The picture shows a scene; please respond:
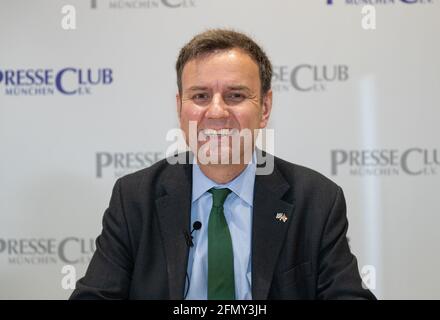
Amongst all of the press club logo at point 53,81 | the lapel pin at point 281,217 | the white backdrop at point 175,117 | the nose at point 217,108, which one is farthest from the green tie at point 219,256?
the press club logo at point 53,81

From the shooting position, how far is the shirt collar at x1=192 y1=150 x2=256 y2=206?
203cm

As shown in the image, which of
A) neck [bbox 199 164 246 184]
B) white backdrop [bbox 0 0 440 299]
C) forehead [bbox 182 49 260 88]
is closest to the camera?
forehead [bbox 182 49 260 88]

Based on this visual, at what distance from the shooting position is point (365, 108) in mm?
3244

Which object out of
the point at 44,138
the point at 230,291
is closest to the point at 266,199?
the point at 230,291

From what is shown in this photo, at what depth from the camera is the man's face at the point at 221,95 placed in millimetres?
1943

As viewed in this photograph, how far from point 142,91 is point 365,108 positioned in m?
1.47

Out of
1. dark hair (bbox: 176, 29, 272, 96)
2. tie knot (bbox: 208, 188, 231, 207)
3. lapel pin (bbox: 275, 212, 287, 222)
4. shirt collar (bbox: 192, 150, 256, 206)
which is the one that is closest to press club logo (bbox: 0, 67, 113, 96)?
dark hair (bbox: 176, 29, 272, 96)

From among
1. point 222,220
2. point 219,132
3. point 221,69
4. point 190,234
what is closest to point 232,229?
point 222,220

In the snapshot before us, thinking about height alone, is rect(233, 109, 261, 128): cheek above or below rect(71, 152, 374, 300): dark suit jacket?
above

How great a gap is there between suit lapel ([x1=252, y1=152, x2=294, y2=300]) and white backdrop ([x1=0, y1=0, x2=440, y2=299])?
1323mm

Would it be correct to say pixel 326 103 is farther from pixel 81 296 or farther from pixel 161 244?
pixel 81 296

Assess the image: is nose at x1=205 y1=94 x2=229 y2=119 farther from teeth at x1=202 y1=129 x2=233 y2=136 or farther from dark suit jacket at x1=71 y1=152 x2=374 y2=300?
dark suit jacket at x1=71 y1=152 x2=374 y2=300

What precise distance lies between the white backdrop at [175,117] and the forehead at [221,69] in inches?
53.4

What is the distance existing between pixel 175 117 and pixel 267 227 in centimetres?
159
